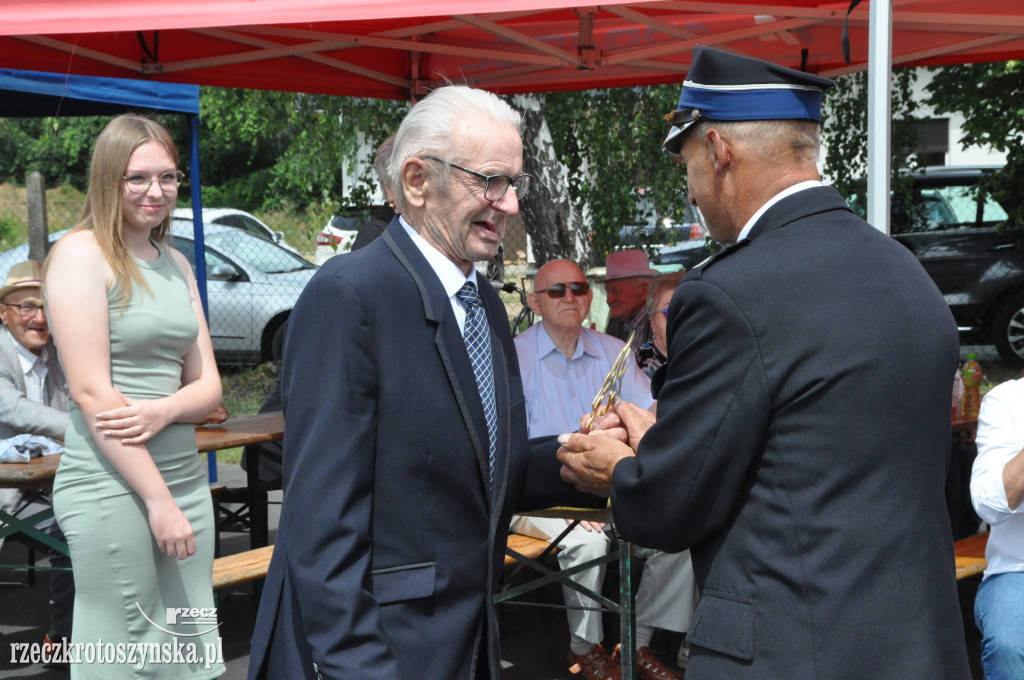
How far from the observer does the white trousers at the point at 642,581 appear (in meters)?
4.27

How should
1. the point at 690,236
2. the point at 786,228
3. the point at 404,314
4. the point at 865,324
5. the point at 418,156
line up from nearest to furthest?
1. the point at 865,324
2. the point at 786,228
3. the point at 404,314
4. the point at 418,156
5. the point at 690,236

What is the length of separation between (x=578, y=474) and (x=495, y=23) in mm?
3638

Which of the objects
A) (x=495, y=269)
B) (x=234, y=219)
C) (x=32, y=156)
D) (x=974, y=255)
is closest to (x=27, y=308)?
(x=495, y=269)

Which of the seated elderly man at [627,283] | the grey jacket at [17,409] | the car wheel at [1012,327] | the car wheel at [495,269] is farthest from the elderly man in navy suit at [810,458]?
the car wheel at [1012,327]

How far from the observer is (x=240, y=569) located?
393cm

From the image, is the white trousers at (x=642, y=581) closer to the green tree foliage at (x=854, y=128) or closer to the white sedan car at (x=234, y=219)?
the green tree foliage at (x=854, y=128)

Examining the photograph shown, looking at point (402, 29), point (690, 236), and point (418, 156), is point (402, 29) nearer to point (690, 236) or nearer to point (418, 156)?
point (418, 156)

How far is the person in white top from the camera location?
9.68ft

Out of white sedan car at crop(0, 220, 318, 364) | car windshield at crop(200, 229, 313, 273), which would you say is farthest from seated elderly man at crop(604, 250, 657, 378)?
car windshield at crop(200, 229, 313, 273)

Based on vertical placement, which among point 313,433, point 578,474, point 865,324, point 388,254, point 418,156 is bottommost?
point 578,474

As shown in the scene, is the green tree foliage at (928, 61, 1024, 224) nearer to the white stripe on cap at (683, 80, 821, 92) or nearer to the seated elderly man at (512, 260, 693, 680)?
the seated elderly man at (512, 260, 693, 680)

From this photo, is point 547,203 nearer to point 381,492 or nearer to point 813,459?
point 381,492

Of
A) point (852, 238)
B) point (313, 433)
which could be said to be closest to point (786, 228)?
point (852, 238)

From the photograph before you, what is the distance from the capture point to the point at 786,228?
1637 mm
